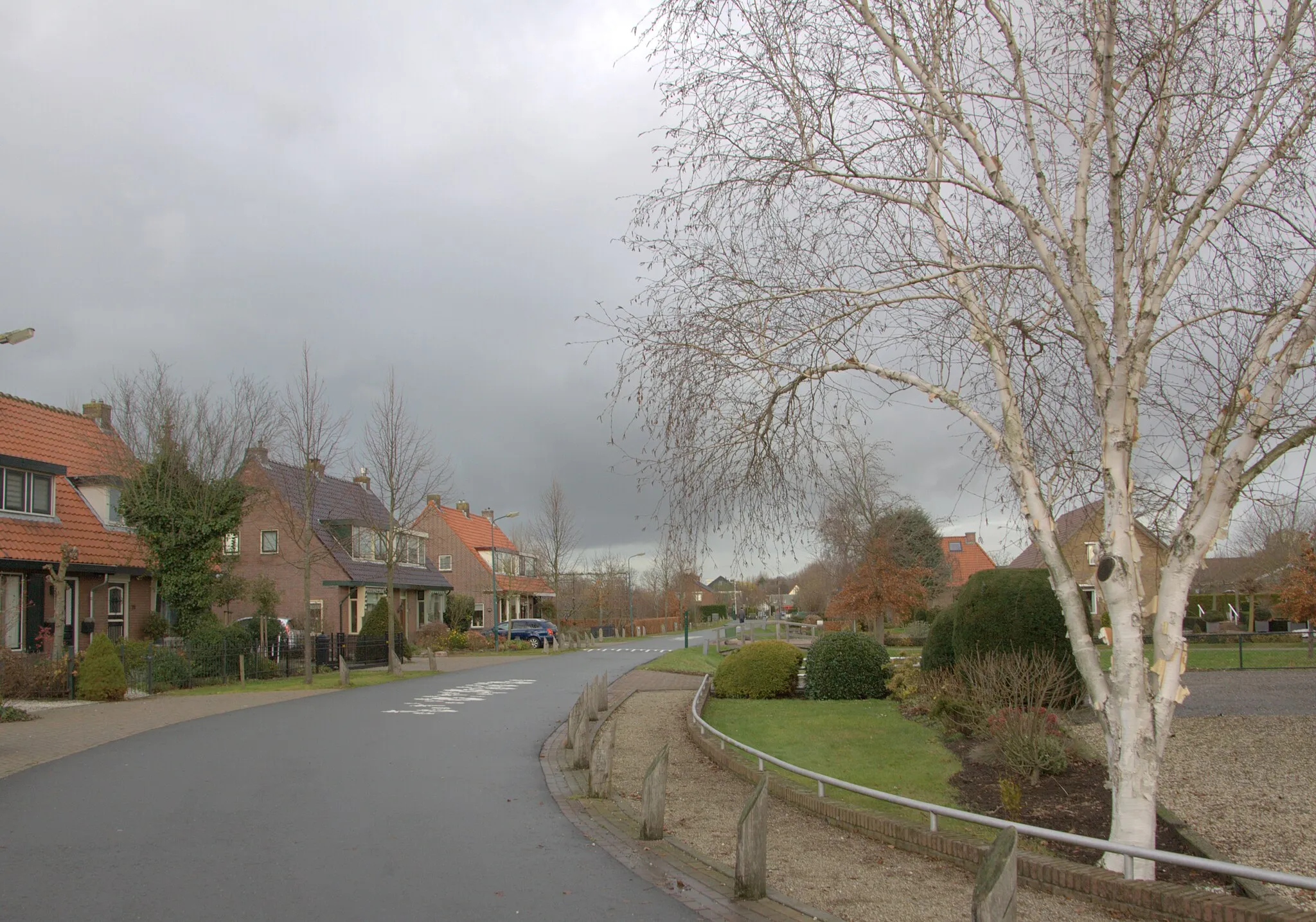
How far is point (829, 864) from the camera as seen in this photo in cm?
784

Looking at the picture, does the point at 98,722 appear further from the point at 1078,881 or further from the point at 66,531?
the point at 1078,881

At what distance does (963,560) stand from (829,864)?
2286 inches

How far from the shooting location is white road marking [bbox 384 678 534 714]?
20.1 metres

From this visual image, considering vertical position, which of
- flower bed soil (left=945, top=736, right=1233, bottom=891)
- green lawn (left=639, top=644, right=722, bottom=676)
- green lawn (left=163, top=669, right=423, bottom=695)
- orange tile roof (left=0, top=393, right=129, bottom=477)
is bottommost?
green lawn (left=639, top=644, right=722, bottom=676)

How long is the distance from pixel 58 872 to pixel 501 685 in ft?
63.2

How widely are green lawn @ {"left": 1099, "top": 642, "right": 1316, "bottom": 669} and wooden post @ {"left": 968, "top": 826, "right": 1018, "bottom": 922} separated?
17.9 m

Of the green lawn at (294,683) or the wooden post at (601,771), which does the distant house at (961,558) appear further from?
the wooden post at (601,771)

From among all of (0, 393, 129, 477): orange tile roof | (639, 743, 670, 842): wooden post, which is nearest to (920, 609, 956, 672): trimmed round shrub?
(639, 743, 670, 842): wooden post

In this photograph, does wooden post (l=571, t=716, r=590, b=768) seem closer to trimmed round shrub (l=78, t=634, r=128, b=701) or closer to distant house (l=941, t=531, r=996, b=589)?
trimmed round shrub (l=78, t=634, r=128, b=701)

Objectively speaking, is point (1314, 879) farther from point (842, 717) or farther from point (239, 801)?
point (842, 717)

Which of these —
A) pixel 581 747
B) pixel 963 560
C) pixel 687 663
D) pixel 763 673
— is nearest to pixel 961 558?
pixel 963 560

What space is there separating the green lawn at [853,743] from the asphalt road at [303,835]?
10.3 feet

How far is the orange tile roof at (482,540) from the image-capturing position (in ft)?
212

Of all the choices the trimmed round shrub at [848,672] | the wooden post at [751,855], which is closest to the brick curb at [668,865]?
the wooden post at [751,855]
